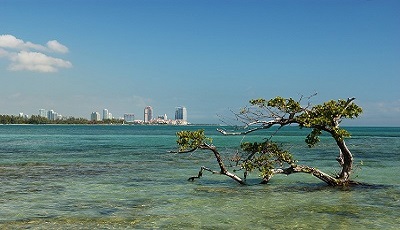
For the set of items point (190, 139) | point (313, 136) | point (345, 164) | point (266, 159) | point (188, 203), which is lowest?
point (188, 203)

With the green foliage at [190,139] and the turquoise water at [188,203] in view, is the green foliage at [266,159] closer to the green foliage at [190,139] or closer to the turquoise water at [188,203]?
the turquoise water at [188,203]

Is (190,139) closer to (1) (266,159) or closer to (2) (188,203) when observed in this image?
(1) (266,159)

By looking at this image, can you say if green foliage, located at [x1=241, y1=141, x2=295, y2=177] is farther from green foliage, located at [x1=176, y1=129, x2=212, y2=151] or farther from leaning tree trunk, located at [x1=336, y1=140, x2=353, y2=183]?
leaning tree trunk, located at [x1=336, y1=140, x2=353, y2=183]

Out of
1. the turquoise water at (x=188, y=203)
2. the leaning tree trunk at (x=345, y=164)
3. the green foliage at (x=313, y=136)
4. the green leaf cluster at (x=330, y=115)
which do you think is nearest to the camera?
the turquoise water at (x=188, y=203)

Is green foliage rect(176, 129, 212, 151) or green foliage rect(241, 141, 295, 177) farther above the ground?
green foliage rect(176, 129, 212, 151)

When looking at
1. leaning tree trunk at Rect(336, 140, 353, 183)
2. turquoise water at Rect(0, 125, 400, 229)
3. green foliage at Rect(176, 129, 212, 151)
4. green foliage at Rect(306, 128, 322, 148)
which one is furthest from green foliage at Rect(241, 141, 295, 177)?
leaning tree trunk at Rect(336, 140, 353, 183)

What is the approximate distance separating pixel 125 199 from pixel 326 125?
402 inches

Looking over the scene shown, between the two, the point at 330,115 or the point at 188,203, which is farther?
the point at 330,115

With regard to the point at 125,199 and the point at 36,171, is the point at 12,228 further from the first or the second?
the point at 36,171

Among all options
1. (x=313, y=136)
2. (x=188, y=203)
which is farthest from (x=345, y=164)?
(x=188, y=203)

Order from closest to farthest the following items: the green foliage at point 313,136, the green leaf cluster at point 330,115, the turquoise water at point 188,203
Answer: the turquoise water at point 188,203 → the green leaf cluster at point 330,115 → the green foliage at point 313,136

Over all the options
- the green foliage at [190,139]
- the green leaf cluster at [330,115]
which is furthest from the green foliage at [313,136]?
the green foliage at [190,139]

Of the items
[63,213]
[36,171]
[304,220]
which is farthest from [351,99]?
[36,171]

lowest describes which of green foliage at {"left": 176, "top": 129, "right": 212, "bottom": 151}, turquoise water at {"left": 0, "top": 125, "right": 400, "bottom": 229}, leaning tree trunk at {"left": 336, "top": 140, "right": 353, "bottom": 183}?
turquoise water at {"left": 0, "top": 125, "right": 400, "bottom": 229}
